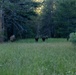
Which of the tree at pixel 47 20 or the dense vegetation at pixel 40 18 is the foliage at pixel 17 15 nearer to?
the dense vegetation at pixel 40 18

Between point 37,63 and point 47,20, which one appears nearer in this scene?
point 37,63

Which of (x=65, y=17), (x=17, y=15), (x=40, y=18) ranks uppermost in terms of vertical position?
(x=17, y=15)

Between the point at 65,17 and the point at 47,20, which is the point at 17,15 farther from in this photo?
the point at 47,20

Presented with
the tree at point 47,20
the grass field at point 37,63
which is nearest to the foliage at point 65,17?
the tree at point 47,20

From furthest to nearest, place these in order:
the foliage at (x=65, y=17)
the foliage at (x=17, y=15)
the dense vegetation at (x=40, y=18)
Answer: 1. the foliage at (x=65, y=17)
2. the dense vegetation at (x=40, y=18)
3. the foliage at (x=17, y=15)

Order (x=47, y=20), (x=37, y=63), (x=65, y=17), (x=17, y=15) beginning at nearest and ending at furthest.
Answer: (x=37, y=63) → (x=17, y=15) → (x=65, y=17) → (x=47, y=20)

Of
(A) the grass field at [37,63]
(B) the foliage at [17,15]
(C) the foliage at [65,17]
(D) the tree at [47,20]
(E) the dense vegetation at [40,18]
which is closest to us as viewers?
(A) the grass field at [37,63]

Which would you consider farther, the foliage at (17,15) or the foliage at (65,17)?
the foliage at (65,17)

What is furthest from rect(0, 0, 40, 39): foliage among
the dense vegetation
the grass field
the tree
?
the grass field

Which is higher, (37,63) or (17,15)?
(17,15)

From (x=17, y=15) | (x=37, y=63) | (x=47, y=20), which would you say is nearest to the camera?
(x=37, y=63)

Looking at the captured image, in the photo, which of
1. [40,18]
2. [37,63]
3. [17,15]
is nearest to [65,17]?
[40,18]

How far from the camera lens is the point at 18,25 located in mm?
32312

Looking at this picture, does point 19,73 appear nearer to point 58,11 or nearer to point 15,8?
point 15,8
